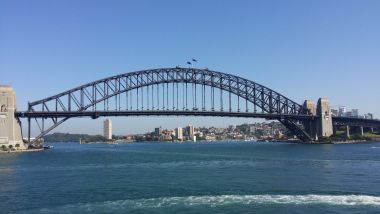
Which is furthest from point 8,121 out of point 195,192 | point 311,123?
point 311,123

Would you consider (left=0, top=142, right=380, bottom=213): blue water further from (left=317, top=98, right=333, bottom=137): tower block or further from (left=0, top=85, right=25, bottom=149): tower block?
(left=317, top=98, right=333, bottom=137): tower block

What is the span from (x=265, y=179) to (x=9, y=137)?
6403 cm

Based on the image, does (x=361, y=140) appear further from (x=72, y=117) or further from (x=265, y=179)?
(x=265, y=179)

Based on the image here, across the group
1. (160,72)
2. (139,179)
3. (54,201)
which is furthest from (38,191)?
(160,72)

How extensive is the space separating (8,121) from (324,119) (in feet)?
246

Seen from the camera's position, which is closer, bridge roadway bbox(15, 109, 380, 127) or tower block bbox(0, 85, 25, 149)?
tower block bbox(0, 85, 25, 149)

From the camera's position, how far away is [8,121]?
8675 centimetres

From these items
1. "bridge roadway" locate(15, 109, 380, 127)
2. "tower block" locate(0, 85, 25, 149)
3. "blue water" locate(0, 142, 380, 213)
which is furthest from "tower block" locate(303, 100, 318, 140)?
"blue water" locate(0, 142, 380, 213)

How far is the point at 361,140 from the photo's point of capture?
128 meters

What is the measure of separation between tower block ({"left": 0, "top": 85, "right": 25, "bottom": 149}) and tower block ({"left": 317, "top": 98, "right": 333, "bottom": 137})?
71.1m

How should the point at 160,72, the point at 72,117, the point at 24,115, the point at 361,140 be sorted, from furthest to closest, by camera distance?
the point at 361,140 → the point at 160,72 → the point at 72,117 → the point at 24,115

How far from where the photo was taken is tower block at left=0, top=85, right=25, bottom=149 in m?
85.6

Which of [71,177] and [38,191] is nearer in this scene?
[38,191]

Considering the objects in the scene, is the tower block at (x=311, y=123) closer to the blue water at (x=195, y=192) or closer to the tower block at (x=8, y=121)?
the tower block at (x=8, y=121)
